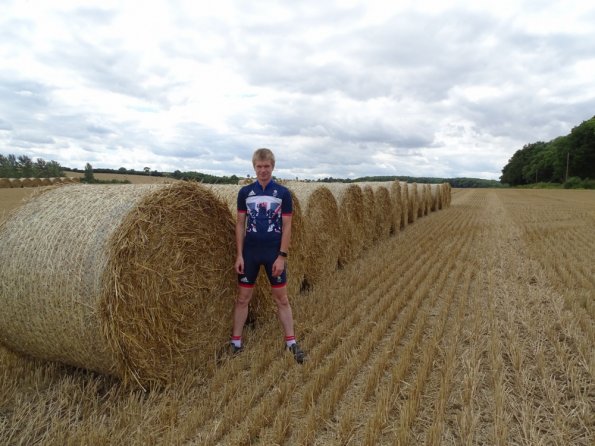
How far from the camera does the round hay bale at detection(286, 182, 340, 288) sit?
6.23 meters

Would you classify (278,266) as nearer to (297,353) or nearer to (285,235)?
(285,235)

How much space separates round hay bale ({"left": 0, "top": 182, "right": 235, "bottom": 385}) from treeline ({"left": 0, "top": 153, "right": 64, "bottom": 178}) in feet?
118

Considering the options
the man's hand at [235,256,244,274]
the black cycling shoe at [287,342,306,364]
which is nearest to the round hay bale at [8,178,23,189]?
the man's hand at [235,256,244,274]

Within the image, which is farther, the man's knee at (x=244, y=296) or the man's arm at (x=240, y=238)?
Result: the man's knee at (x=244, y=296)

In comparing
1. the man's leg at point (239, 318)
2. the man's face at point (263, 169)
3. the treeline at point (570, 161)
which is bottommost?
the man's leg at point (239, 318)

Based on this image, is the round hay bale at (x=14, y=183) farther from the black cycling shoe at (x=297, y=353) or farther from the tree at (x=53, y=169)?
the black cycling shoe at (x=297, y=353)

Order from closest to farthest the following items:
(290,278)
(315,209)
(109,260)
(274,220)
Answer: (109,260)
(274,220)
(290,278)
(315,209)

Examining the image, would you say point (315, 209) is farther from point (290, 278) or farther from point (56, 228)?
point (56, 228)

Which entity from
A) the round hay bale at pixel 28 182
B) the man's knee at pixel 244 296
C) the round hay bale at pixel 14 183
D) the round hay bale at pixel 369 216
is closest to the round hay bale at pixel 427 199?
the round hay bale at pixel 369 216

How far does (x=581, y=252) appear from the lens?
8680 millimetres

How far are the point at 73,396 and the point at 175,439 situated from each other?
1.05m

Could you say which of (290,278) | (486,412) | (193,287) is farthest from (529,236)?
(193,287)

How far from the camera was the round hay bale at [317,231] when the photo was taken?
6233mm

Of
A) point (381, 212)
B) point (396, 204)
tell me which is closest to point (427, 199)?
point (396, 204)
